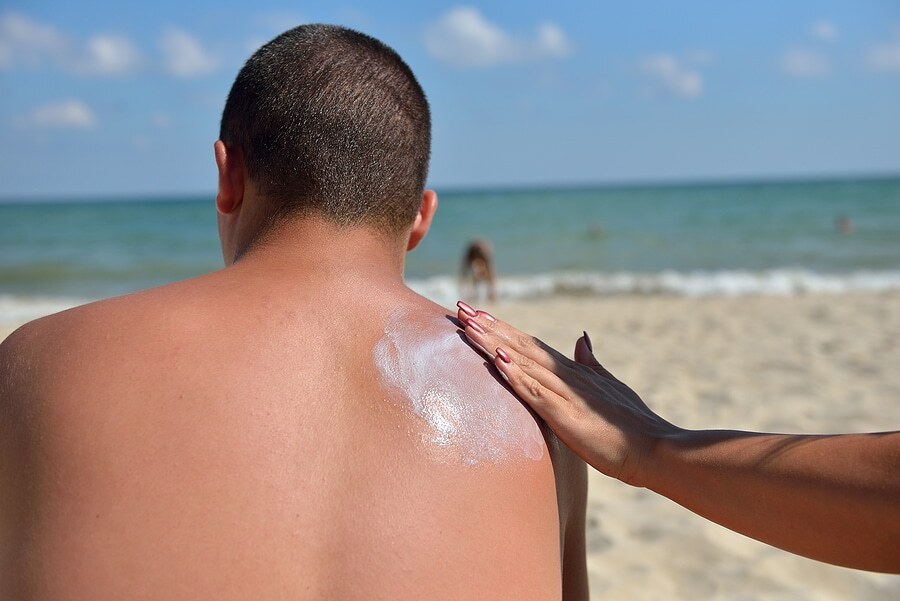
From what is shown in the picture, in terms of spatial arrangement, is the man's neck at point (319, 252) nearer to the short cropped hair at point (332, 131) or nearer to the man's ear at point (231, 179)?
the short cropped hair at point (332, 131)

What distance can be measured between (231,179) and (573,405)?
0.80 metres

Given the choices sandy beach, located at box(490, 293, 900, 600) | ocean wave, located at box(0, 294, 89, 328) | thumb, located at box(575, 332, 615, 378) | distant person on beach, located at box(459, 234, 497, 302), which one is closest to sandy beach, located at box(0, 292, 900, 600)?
sandy beach, located at box(490, 293, 900, 600)

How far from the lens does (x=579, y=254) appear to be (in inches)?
777

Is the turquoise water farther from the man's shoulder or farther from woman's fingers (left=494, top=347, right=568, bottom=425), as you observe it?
the man's shoulder

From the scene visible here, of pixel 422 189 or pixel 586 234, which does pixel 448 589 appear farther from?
pixel 586 234

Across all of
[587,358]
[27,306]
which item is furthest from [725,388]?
[27,306]

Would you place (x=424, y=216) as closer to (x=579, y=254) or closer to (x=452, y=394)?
(x=452, y=394)

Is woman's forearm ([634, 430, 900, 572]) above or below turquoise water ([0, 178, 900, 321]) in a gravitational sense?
below

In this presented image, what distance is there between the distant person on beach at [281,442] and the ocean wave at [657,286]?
10.8m

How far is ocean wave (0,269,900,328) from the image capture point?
42.4 feet

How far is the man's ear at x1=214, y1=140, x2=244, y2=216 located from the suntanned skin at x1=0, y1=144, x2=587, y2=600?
30 centimetres

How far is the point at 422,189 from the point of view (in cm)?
179

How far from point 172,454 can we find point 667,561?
2460 millimetres

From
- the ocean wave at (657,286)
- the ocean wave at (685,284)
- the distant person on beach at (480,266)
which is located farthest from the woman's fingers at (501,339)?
the distant person on beach at (480,266)
